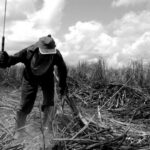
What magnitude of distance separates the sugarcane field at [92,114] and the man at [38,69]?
0.77ft

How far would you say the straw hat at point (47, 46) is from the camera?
3.81 meters

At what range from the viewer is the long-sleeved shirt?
3936 mm

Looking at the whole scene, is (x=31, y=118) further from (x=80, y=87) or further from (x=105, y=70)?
(x=105, y=70)

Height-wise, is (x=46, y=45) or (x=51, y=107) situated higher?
(x=46, y=45)

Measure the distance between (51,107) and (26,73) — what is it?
628mm

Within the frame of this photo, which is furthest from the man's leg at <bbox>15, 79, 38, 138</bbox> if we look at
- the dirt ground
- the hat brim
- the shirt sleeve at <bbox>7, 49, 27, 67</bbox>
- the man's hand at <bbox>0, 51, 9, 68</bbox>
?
the hat brim

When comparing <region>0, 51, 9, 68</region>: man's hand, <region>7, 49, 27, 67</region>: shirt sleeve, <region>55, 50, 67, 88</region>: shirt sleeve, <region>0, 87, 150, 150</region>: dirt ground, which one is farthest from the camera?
<region>55, 50, 67, 88</region>: shirt sleeve

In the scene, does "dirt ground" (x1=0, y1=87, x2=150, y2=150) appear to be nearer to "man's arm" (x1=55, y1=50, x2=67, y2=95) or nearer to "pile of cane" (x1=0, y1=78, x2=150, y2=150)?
Result: "pile of cane" (x1=0, y1=78, x2=150, y2=150)

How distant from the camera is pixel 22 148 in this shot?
3201 mm

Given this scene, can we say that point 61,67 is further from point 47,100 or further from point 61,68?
point 47,100

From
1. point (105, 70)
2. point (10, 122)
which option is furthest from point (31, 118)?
point (105, 70)

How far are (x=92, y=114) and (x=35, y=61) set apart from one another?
2.33 meters

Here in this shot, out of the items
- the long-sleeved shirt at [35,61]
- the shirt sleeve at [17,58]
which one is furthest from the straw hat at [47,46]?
the shirt sleeve at [17,58]

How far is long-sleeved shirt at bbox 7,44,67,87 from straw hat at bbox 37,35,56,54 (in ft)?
0.35
